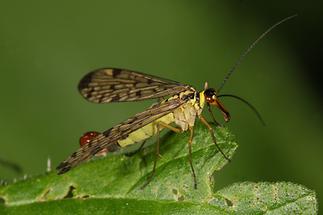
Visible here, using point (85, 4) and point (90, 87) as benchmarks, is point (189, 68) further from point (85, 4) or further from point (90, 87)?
point (90, 87)

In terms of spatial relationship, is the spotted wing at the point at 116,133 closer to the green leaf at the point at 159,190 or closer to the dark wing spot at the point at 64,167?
the dark wing spot at the point at 64,167

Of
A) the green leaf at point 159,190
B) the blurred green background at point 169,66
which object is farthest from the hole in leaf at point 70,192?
the blurred green background at point 169,66

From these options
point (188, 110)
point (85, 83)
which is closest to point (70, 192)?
point (85, 83)

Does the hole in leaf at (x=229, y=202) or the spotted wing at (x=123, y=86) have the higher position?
the spotted wing at (x=123, y=86)

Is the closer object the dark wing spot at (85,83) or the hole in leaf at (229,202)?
the hole in leaf at (229,202)

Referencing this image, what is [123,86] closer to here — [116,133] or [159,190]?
[116,133]

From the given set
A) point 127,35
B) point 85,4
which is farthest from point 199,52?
point 85,4
